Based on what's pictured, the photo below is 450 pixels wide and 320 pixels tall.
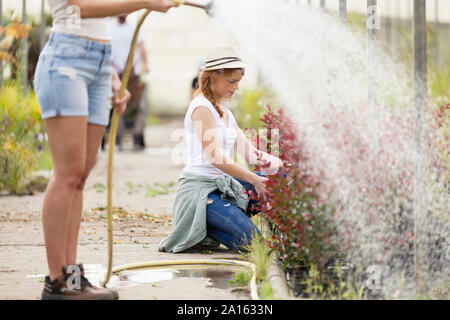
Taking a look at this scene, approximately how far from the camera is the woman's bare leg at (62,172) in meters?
3.23

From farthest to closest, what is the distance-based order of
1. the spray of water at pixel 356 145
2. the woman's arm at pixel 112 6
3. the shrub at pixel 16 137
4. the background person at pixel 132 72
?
the background person at pixel 132 72
the shrub at pixel 16 137
the spray of water at pixel 356 145
the woman's arm at pixel 112 6

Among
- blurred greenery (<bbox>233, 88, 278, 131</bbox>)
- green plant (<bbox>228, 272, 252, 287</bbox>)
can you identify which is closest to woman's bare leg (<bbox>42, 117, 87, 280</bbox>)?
green plant (<bbox>228, 272, 252, 287</bbox>)

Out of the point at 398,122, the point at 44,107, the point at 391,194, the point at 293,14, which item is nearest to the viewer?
the point at 44,107

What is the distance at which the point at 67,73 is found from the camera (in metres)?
3.21

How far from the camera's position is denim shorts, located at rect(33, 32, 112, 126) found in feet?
10.5

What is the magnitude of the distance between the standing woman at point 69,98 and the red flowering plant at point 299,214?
3.14ft

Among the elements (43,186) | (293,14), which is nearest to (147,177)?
(43,186)

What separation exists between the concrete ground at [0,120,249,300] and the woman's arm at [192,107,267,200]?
47 cm

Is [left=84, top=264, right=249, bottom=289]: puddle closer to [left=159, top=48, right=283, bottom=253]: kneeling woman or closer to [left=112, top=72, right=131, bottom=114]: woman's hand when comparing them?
[left=159, top=48, right=283, bottom=253]: kneeling woman

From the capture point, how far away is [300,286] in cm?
370

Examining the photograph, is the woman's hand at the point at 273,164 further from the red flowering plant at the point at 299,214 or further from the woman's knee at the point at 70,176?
the woman's knee at the point at 70,176

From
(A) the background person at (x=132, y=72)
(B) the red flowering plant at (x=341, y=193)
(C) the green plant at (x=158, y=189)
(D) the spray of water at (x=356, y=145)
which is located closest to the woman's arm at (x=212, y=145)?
(B) the red flowering plant at (x=341, y=193)

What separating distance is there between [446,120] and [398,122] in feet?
1.14

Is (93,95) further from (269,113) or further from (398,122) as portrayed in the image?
(398,122)
